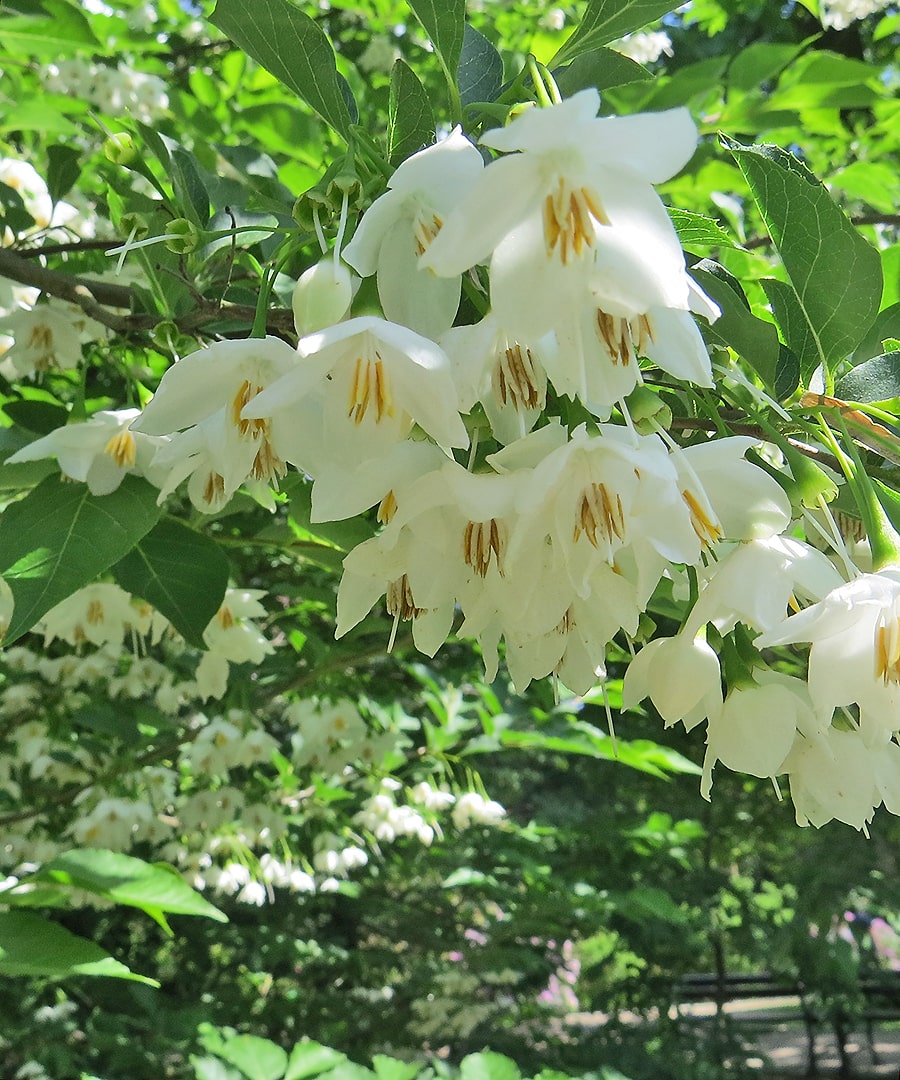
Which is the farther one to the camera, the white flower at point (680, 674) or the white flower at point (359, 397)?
the white flower at point (680, 674)

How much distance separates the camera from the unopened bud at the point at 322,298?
609 mm

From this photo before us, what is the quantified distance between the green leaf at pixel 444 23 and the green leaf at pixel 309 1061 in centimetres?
208

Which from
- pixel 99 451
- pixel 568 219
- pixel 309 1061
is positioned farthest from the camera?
pixel 309 1061

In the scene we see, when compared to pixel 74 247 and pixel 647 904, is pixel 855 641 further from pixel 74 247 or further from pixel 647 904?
pixel 647 904

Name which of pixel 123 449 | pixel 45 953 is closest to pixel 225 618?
pixel 45 953

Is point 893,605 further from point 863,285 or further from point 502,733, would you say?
point 502,733

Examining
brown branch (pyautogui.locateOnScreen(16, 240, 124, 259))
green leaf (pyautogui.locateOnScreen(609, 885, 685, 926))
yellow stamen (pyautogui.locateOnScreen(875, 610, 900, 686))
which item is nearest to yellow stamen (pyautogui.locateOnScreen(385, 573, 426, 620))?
yellow stamen (pyautogui.locateOnScreen(875, 610, 900, 686))

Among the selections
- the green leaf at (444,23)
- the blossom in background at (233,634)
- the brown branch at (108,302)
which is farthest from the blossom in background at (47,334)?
the green leaf at (444,23)

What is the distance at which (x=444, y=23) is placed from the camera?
2.43 ft

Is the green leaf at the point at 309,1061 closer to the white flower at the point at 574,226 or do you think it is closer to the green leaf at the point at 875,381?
the green leaf at the point at 875,381

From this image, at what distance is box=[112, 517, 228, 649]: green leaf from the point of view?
1.09 meters

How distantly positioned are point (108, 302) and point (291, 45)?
63cm

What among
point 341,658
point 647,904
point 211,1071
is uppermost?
point 341,658

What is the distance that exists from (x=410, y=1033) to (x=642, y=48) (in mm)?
5197
